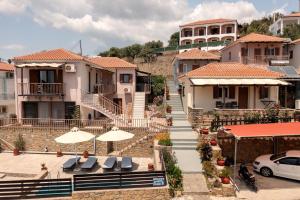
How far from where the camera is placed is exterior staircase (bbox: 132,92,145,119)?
119ft

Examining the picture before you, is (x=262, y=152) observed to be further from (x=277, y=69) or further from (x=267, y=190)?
(x=277, y=69)

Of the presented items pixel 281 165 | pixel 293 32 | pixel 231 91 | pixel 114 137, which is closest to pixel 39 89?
pixel 114 137

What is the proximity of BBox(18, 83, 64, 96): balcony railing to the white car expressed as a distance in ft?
68.3

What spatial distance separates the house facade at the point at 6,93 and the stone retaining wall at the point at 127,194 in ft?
84.0

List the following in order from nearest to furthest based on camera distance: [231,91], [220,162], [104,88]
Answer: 1. [220,162]
2. [231,91]
3. [104,88]

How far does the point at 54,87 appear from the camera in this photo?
3097cm

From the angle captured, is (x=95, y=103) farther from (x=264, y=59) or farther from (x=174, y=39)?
(x=174, y=39)

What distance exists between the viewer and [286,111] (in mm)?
27562

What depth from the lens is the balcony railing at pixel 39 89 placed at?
1209 inches

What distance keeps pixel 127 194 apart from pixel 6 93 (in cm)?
2826

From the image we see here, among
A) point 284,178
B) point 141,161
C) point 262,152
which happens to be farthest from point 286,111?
point 141,161

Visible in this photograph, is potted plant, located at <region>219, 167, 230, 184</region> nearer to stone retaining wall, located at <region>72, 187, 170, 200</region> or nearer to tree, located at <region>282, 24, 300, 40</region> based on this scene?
stone retaining wall, located at <region>72, 187, 170, 200</region>

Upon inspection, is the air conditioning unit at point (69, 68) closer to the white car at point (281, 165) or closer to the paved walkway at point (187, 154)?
the paved walkway at point (187, 154)

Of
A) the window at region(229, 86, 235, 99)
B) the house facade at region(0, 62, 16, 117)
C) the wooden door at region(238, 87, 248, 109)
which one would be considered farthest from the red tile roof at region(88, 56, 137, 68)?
the wooden door at region(238, 87, 248, 109)
